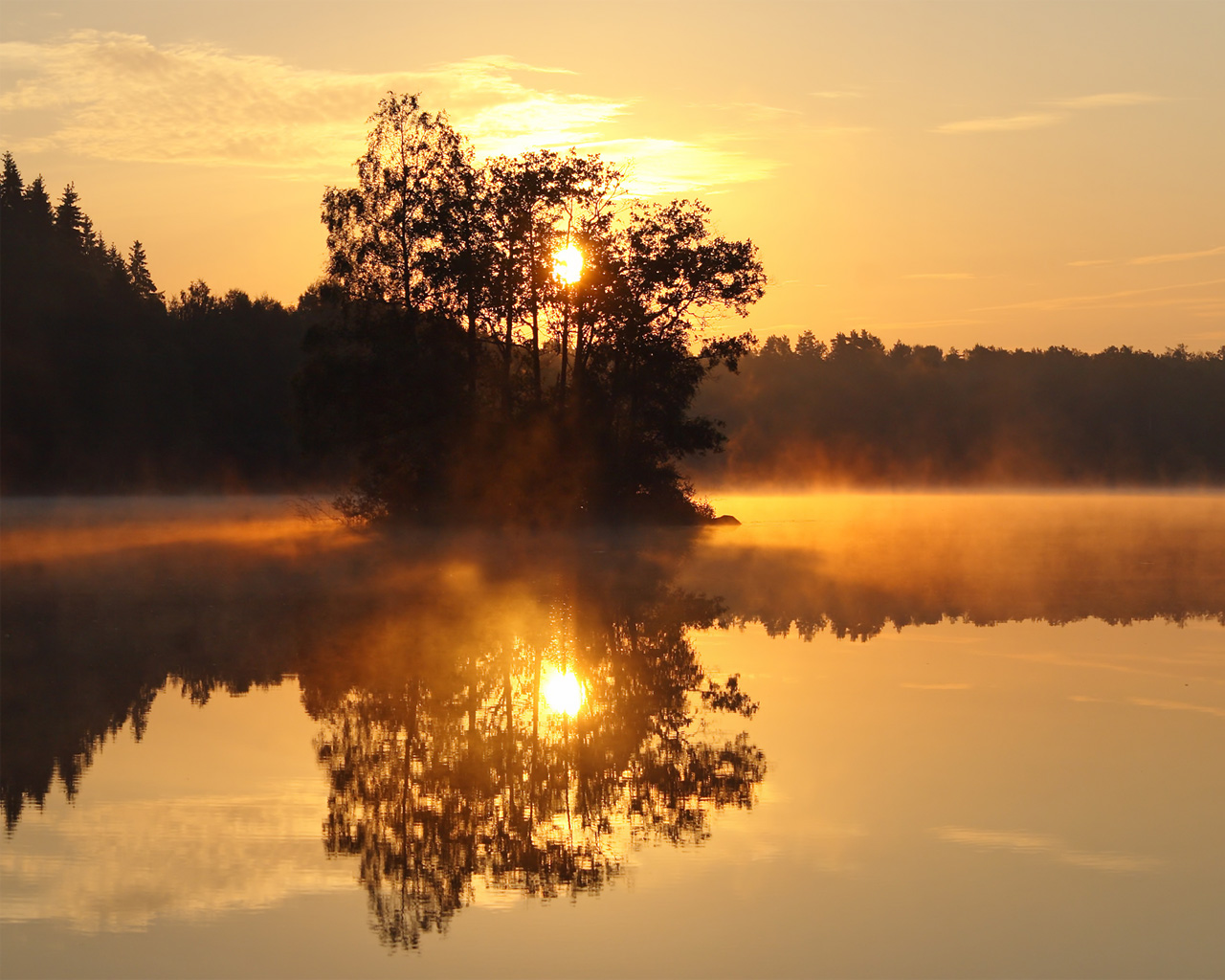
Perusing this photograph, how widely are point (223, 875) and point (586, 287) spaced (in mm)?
41856

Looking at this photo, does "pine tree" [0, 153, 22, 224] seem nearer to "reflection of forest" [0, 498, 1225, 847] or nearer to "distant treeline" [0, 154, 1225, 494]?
"distant treeline" [0, 154, 1225, 494]

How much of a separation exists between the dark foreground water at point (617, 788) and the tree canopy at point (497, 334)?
24.9 metres

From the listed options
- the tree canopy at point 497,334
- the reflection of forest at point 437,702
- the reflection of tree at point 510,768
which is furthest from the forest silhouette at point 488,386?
the reflection of tree at point 510,768

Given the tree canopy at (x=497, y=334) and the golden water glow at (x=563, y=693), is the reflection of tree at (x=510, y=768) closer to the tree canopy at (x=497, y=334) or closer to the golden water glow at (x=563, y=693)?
the golden water glow at (x=563, y=693)

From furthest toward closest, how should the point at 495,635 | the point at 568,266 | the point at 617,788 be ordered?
the point at 568,266 < the point at 495,635 < the point at 617,788

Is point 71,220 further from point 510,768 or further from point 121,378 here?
point 510,768

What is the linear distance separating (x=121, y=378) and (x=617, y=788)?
72.8m

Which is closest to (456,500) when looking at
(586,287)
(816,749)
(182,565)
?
(586,287)

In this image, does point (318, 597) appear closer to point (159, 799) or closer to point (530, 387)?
point (159, 799)

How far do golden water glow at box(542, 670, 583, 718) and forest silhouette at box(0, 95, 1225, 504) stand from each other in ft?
106

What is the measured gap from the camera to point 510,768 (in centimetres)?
987

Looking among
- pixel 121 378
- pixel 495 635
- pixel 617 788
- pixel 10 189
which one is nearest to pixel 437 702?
pixel 617 788

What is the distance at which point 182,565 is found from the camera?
29.5m

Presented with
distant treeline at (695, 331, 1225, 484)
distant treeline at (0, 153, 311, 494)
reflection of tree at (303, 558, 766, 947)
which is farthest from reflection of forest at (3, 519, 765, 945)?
distant treeline at (695, 331, 1225, 484)
